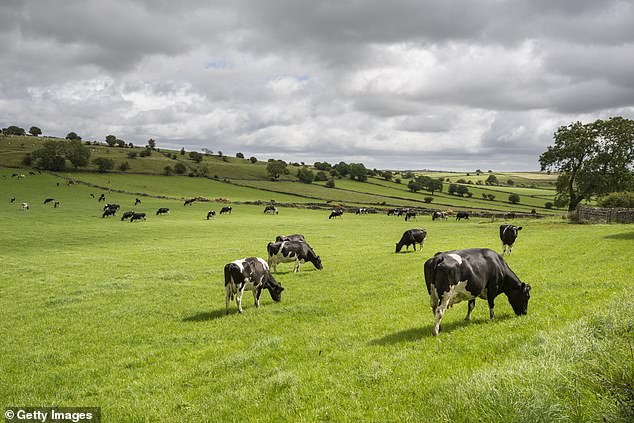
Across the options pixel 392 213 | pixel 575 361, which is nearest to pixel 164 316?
pixel 575 361

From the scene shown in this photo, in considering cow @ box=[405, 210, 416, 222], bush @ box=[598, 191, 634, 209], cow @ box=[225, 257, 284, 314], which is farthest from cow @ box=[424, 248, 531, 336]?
cow @ box=[405, 210, 416, 222]

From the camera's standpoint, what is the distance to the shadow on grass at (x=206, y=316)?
Result: 14117 millimetres

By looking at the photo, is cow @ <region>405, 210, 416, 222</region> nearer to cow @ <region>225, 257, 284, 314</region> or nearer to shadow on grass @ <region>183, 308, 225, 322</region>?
cow @ <region>225, 257, 284, 314</region>

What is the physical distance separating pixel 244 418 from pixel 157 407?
2066 millimetres

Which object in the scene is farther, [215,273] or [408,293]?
[215,273]

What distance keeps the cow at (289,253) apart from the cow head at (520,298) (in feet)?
43.8

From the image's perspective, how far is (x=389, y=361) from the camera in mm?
8531

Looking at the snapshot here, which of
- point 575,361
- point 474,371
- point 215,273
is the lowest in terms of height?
point 215,273

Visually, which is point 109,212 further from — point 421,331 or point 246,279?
point 421,331

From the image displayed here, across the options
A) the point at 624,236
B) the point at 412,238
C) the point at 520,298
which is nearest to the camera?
the point at 520,298

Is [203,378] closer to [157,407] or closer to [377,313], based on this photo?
[157,407]

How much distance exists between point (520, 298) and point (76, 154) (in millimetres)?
127782

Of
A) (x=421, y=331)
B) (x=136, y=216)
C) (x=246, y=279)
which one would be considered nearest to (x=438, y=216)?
(x=136, y=216)

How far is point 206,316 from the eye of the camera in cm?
1455
